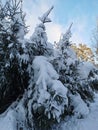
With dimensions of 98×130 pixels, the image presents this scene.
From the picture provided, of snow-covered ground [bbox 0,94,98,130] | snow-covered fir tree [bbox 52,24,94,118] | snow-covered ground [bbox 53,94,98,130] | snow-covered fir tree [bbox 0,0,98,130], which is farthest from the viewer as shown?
snow-covered fir tree [bbox 52,24,94,118]

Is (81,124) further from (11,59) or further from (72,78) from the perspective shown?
(11,59)

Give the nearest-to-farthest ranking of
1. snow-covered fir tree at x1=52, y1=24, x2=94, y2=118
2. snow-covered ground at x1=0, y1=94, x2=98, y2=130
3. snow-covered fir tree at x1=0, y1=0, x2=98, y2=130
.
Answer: snow-covered fir tree at x1=0, y1=0, x2=98, y2=130 < snow-covered ground at x1=0, y1=94, x2=98, y2=130 < snow-covered fir tree at x1=52, y1=24, x2=94, y2=118

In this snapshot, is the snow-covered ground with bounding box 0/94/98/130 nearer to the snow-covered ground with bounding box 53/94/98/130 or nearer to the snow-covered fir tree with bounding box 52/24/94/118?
the snow-covered ground with bounding box 53/94/98/130

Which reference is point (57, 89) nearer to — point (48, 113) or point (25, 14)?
point (48, 113)

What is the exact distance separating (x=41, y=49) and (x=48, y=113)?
4.93 ft

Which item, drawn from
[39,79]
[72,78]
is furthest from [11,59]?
[72,78]

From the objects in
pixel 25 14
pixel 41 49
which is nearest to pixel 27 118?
pixel 41 49

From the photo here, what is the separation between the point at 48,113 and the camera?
380cm

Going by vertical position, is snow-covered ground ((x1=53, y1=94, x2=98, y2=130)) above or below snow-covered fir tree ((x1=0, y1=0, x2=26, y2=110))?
below

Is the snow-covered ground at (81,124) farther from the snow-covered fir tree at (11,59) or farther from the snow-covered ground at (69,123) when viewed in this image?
the snow-covered fir tree at (11,59)

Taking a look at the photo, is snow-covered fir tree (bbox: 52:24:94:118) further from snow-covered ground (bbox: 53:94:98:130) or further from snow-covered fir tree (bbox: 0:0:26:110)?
snow-covered fir tree (bbox: 0:0:26:110)

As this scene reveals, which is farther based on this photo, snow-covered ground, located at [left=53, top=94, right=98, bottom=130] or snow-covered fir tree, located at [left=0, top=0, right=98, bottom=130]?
snow-covered ground, located at [left=53, top=94, right=98, bottom=130]

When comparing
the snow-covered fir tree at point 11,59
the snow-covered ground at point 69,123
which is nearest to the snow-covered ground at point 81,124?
the snow-covered ground at point 69,123

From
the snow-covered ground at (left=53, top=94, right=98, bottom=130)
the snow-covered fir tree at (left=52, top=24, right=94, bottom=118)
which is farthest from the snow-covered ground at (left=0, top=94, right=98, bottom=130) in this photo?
the snow-covered fir tree at (left=52, top=24, right=94, bottom=118)
